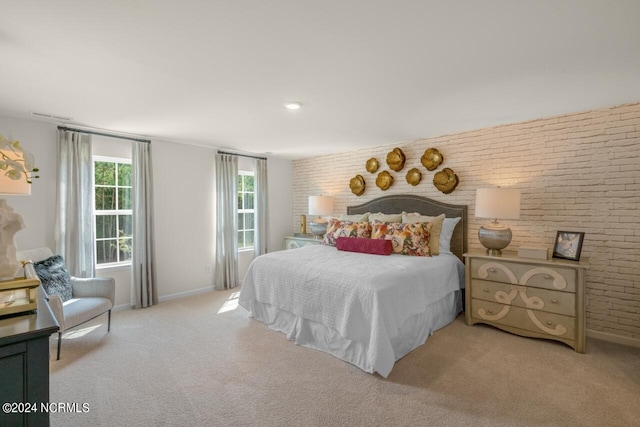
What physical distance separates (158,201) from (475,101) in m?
4.12

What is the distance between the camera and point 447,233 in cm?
386

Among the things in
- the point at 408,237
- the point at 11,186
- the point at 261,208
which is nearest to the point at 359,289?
the point at 408,237

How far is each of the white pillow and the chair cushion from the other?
12.6ft

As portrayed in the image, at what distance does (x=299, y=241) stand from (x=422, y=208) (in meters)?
2.17

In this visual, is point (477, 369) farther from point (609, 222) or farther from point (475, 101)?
point (475, 101)

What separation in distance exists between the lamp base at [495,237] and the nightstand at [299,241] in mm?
2412

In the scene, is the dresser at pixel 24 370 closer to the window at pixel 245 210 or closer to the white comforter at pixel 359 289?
the white comforter at pixel 359 289

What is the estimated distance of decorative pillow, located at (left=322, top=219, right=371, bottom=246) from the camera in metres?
3.99

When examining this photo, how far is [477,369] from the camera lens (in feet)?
8.11

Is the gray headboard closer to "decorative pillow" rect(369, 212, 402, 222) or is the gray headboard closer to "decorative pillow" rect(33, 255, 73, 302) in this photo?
"decorative pillow" rect(369, 212, 402, 222)

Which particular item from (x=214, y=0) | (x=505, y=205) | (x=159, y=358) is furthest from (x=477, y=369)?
(x=214, y=0)

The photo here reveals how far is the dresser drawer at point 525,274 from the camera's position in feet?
9.18

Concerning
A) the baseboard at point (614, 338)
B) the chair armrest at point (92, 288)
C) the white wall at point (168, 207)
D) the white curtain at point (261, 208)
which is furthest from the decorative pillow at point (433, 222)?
the chair armrest at point (92, 288)

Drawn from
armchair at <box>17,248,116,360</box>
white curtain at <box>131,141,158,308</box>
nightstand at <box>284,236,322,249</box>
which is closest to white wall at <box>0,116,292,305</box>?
white curtain at <box>131,141,158,308</box>
